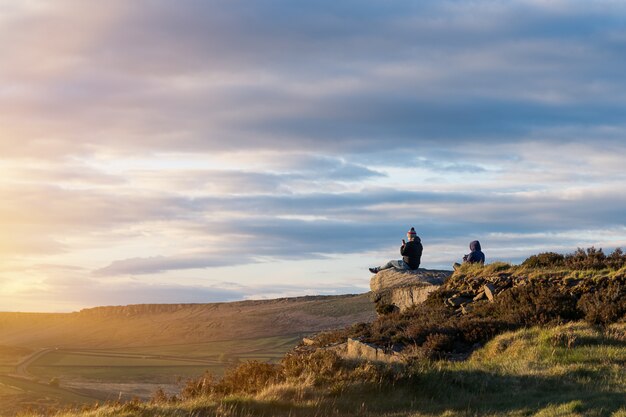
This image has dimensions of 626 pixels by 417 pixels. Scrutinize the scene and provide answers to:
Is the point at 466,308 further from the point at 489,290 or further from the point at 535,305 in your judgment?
the point at 535,305

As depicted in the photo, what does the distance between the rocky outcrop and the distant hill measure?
48680 millimetres

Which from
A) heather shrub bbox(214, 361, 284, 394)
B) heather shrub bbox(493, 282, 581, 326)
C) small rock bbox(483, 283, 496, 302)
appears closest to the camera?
heather shrub bbox(214, 361, 284, 394)

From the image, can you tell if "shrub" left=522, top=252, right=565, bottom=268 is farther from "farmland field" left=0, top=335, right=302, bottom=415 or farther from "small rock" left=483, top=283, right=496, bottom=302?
"farmland field" left=0, top=335, right=302, bottom=415

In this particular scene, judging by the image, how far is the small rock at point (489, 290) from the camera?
2415cm

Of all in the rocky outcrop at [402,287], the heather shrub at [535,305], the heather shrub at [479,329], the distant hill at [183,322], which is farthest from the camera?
the distant hill at [183,322]

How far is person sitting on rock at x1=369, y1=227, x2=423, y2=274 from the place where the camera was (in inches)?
1176

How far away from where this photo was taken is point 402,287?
29.0m

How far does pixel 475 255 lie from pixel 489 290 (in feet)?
16.3

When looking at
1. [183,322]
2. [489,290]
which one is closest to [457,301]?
[489,290]

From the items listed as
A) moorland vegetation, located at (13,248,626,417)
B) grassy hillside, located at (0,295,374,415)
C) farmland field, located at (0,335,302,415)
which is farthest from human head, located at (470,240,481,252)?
farmland field, located at (0,335,302,415)

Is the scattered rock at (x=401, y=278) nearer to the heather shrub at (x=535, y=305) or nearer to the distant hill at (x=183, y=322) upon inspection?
the heather shrub at (x=535, y=305)

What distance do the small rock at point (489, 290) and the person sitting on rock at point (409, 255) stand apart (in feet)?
16.9

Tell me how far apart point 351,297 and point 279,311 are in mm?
14125

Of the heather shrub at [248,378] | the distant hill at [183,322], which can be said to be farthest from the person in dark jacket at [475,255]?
the distant hill at [183,322]
